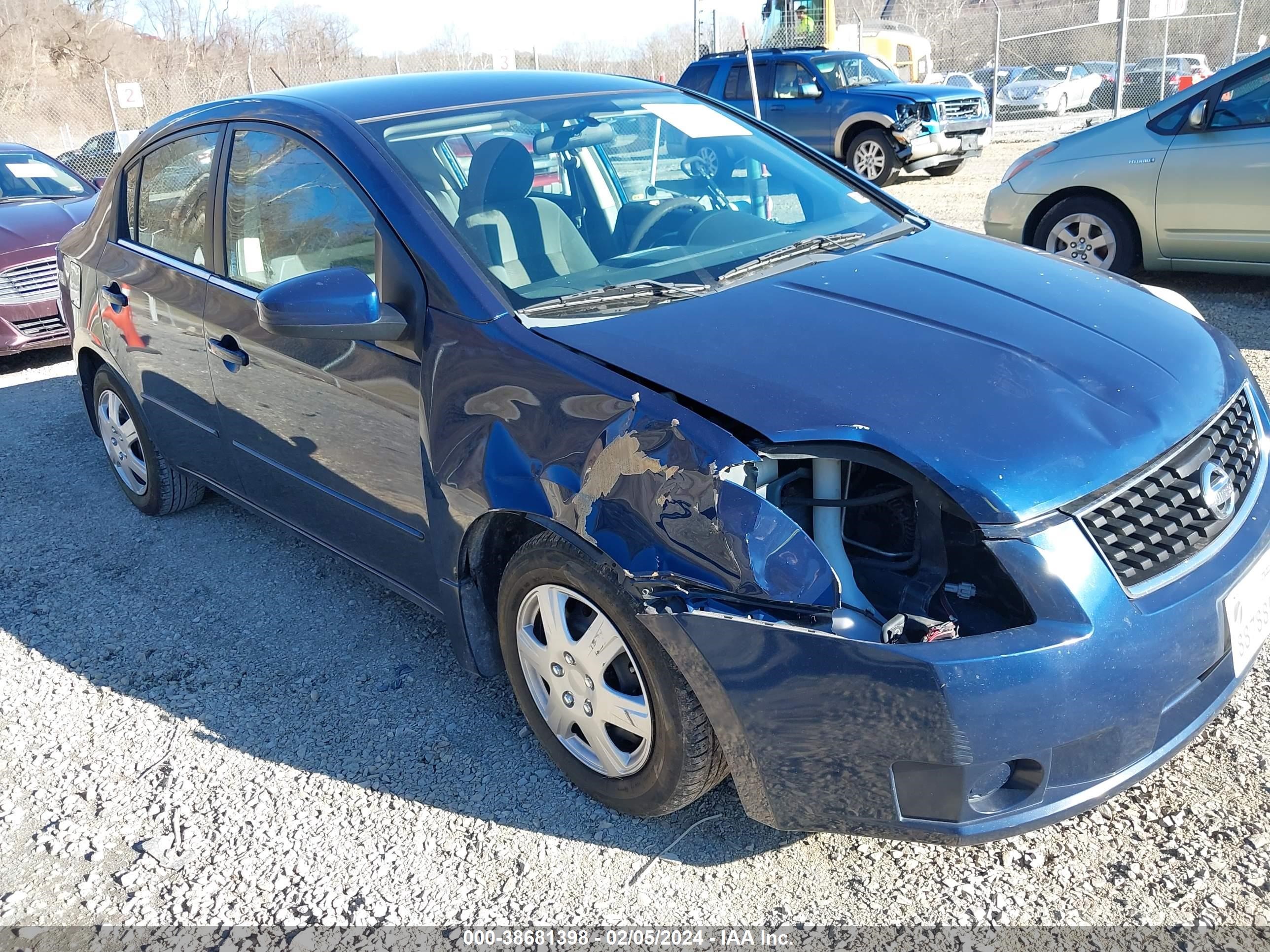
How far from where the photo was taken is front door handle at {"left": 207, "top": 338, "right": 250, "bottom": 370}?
3.44m

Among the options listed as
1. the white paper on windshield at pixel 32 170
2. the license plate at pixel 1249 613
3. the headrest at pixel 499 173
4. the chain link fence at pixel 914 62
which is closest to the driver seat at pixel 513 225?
the headrest at pixel 499 173

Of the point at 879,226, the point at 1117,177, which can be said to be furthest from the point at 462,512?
the point at 1117,177

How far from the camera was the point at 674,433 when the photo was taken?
7.09ft

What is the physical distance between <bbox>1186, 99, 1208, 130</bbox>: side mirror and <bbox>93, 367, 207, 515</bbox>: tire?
589 cm

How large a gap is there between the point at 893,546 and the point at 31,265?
7232mm

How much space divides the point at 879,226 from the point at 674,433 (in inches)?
61.0

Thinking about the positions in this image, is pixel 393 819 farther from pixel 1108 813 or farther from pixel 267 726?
pixel 1108 813

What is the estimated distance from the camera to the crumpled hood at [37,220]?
753 centimetres

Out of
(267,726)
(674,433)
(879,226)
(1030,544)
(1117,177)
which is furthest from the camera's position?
(1117,177)

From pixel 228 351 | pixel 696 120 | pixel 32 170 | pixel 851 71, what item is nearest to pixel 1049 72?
pixel 851 71

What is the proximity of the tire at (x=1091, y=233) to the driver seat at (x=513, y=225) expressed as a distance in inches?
180

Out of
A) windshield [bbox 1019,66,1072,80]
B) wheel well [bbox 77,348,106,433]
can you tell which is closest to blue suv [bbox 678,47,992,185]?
windshield [bbox 1019,66,1072,80]

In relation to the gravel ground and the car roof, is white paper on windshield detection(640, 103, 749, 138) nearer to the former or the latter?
the car roof

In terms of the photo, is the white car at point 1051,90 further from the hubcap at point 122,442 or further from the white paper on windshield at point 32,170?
the hubcap at point 122,442
